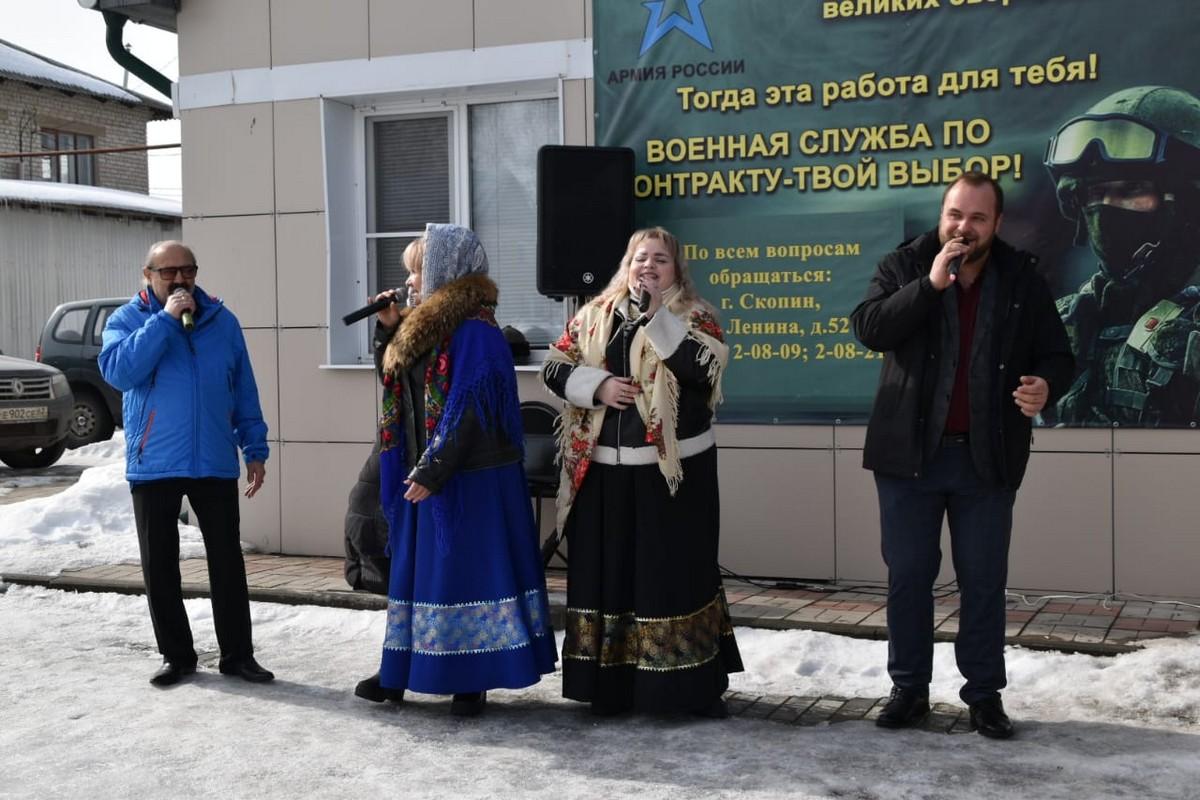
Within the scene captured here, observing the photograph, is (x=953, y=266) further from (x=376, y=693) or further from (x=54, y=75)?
(x=54, y=75)

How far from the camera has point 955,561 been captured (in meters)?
→ 4.74

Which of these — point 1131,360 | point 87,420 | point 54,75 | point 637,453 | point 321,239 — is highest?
point 54,75

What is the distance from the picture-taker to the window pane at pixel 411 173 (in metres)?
8.25

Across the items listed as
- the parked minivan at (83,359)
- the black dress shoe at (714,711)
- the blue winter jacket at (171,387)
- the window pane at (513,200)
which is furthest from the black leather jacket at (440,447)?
the parked minivan at (83,359)

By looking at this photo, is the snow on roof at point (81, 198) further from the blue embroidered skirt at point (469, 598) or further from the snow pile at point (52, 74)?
the blue embroidered skirt at point (469, 598)

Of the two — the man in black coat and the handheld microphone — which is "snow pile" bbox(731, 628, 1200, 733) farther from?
the handheld microphone

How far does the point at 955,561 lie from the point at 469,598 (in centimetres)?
167

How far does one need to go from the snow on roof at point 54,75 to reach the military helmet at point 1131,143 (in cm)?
2850

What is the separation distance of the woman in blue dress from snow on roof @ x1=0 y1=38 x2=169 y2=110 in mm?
28708

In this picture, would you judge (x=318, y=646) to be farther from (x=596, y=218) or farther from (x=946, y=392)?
(x=946, y=392)

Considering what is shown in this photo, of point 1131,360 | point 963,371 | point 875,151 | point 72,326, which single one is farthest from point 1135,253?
point 72,326

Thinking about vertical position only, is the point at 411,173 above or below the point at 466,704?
above

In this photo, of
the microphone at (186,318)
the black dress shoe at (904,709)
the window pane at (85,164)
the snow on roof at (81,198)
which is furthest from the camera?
the window pane at (85,164)

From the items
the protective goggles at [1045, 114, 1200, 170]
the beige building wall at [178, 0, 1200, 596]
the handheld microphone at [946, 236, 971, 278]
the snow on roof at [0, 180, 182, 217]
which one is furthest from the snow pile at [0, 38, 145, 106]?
the handheld microphone at [946, 236, 971, 278]
